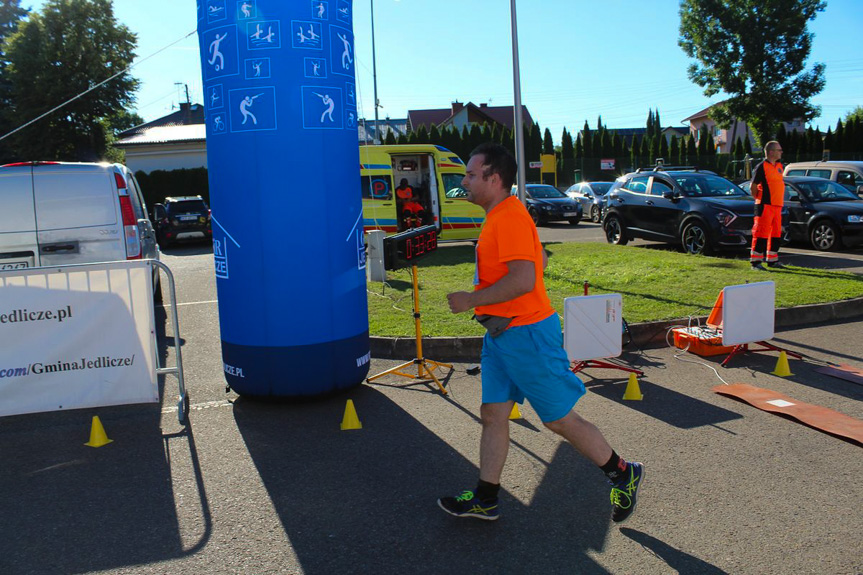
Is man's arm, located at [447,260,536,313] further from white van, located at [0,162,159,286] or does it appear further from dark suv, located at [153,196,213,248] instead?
dark suv, located at [153,196,213,248]

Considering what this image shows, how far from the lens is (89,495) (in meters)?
4.28

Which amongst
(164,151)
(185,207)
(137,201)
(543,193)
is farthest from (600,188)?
(164,151)

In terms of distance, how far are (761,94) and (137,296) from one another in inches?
1949

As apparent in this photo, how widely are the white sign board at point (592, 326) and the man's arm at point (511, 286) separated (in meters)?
2.85

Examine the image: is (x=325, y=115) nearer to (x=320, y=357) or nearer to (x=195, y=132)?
(x=320, y=357)

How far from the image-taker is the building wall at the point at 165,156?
44406mm

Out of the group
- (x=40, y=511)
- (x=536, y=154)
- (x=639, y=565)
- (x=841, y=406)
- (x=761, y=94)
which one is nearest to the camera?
(x=639, y=565)

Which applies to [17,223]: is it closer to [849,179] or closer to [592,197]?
[849,179]

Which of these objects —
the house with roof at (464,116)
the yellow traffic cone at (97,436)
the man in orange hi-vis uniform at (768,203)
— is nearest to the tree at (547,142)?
the house with roof at (464,116)

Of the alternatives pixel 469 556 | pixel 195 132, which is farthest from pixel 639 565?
pixel 195 132

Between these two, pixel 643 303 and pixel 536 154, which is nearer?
pixel 643 303

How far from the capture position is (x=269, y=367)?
227 inches

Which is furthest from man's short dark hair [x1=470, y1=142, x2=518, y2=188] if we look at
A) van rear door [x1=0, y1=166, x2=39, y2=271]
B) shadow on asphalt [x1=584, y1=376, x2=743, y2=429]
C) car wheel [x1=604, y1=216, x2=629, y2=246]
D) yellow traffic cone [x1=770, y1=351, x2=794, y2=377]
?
car wheel [x1=604, y1=216, x2=629, y2=246]

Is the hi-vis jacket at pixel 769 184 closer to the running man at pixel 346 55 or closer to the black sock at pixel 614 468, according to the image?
the running man at pixel 346 55
